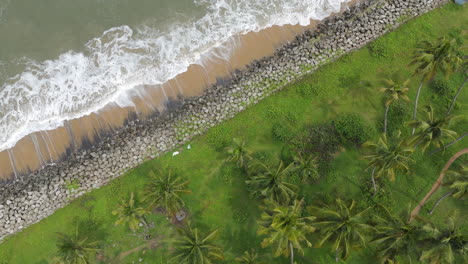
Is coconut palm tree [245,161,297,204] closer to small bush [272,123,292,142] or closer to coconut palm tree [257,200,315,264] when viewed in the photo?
coconut palm tree [257,200,315,264]

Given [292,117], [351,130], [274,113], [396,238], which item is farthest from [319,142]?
[396,238]

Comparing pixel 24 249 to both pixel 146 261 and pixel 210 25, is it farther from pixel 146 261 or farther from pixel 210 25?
pixel 210 25

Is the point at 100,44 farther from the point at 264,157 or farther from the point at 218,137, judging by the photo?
the point at 264,157

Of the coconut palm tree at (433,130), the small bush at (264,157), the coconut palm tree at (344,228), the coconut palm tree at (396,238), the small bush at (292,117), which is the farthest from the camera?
the small bush at (292,117)

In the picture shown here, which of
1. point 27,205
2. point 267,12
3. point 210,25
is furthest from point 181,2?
point 27,205

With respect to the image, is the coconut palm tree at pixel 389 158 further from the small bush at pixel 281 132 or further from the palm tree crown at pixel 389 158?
the small bush at pixel 281 132

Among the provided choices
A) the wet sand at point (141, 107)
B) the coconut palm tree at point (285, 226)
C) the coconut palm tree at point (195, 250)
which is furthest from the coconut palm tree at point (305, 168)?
the wet sand at point (141, 107)
